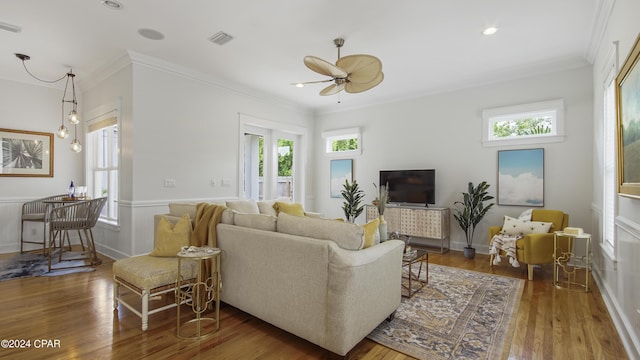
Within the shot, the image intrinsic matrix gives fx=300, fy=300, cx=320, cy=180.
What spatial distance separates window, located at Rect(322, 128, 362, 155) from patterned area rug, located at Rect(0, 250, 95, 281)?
192 inches

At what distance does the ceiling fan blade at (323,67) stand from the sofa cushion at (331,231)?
1.48m

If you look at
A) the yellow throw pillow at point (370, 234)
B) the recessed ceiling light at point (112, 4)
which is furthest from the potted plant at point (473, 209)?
the recessed ceiling light at point (112, 4)

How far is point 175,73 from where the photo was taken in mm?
4492

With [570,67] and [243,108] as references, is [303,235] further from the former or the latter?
[570,67]

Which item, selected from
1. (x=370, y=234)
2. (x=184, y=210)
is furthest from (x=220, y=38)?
(x=370, y=234)

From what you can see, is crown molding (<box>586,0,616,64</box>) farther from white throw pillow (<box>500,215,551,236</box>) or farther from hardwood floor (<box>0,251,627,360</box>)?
hardwood floor (<box>0,251,627,360</box>)

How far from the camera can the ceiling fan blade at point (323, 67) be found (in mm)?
2785

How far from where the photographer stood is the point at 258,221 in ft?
8.39

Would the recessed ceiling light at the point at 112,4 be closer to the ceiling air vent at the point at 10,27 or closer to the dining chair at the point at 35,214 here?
the ceiling air vent at the point at 10,27

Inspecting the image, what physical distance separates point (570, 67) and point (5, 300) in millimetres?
7380

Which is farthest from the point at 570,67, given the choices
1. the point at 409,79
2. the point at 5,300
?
the point at 5,300

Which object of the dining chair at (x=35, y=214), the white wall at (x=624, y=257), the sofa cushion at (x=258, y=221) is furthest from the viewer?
the dining chair at (x=35, y=214)

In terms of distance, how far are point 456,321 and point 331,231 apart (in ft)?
4.80

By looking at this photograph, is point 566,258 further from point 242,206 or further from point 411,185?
point 242,206
